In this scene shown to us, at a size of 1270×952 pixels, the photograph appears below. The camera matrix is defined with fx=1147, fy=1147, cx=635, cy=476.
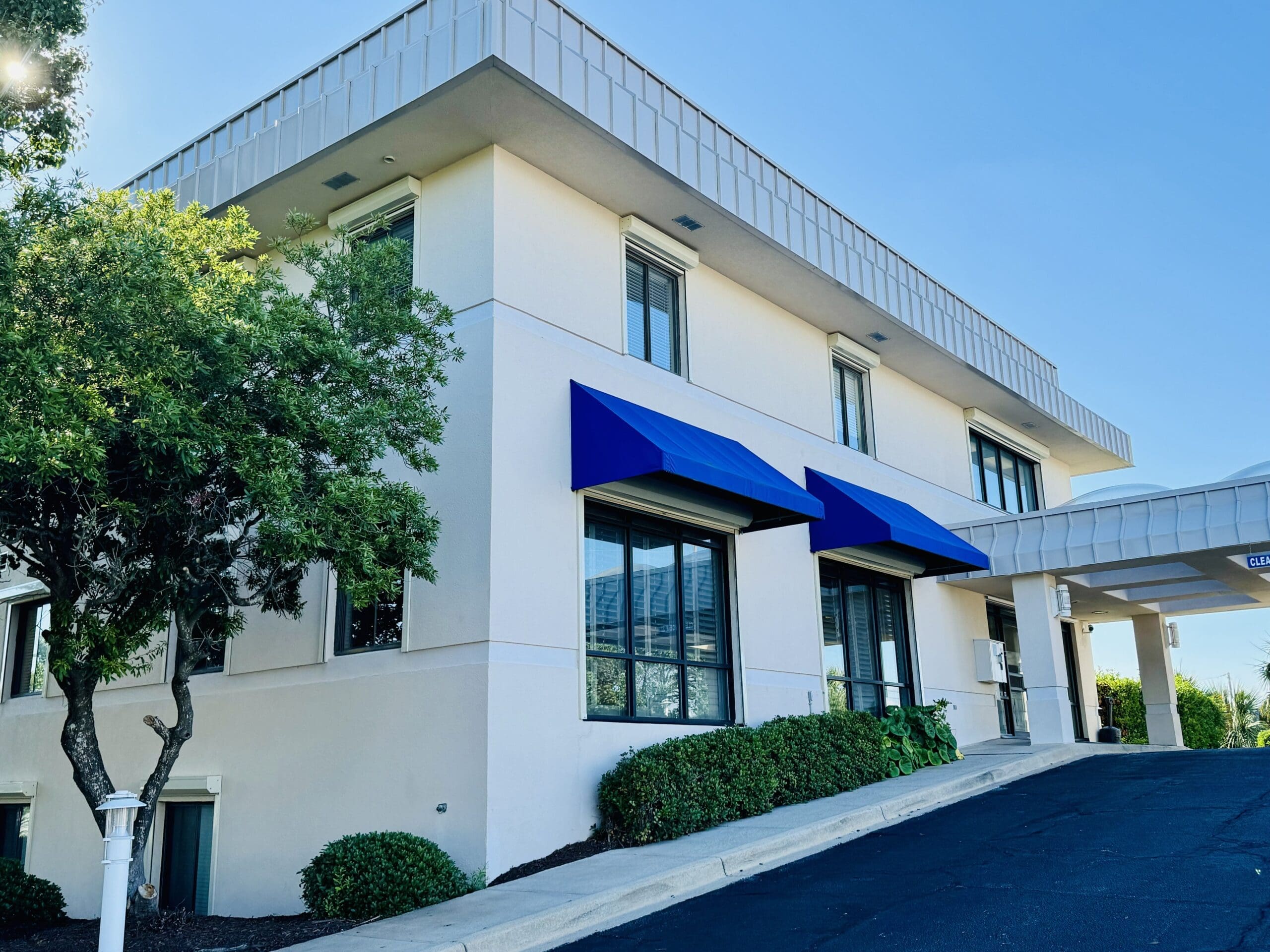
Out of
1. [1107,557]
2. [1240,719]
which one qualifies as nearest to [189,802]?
[1107,557]

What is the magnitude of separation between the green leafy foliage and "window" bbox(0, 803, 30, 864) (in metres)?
12.0

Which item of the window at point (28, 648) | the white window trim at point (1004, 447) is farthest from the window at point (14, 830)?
the white window trim at point (1004, 447)

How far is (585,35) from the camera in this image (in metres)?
12.5

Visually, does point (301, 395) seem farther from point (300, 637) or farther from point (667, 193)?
point (667, 193)

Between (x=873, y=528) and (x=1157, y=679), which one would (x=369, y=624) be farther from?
(x=1157, y=679)

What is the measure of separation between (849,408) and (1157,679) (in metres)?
10.5

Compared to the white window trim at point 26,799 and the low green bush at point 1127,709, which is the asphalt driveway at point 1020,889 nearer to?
the white window trim at point 26,799

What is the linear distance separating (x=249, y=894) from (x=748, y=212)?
A: 32.5 ft

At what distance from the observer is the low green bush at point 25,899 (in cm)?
1126

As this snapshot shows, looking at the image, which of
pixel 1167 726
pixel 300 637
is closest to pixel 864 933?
pixel 300 637

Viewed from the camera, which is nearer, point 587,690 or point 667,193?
point 587,690

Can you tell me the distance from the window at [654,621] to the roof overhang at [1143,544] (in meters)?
6.49

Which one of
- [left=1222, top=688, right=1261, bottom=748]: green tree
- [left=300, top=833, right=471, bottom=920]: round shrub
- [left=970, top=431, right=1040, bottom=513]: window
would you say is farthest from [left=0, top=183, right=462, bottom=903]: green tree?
[left=1222, top=688, right=1261, bottom=748]: green tree

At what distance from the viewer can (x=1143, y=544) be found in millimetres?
16938
